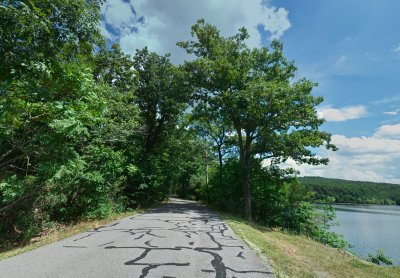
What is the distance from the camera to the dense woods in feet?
22.0

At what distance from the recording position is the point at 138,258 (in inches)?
241

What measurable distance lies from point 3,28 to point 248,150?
54.3ft

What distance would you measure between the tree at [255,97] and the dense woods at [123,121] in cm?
8

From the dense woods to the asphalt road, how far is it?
2.48 metres

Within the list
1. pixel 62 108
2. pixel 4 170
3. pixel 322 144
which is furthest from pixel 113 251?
pixel 322 144

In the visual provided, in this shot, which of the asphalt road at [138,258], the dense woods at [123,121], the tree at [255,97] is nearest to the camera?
the asphalt road at [138,258]

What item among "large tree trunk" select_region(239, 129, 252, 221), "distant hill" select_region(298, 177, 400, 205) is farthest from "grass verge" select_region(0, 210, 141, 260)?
"distant hill" select_region(298, 177, 400, 205)

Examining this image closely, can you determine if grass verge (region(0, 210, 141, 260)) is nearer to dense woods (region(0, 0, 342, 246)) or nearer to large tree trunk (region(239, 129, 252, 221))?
dense woods (region(0, 0, 342, 246))

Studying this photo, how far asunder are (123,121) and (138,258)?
11967mm

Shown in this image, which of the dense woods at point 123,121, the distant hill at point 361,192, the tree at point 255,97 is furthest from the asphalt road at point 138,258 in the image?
the distant hill at point 361,192

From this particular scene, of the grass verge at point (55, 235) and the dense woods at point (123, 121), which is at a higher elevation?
the dense woods at point (123, 121)

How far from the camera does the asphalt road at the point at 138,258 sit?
17.1ft

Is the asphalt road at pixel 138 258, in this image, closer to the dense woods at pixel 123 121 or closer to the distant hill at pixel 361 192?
the dense woods at pixel 123 121

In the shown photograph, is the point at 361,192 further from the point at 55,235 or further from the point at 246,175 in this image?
the point at 55,235
